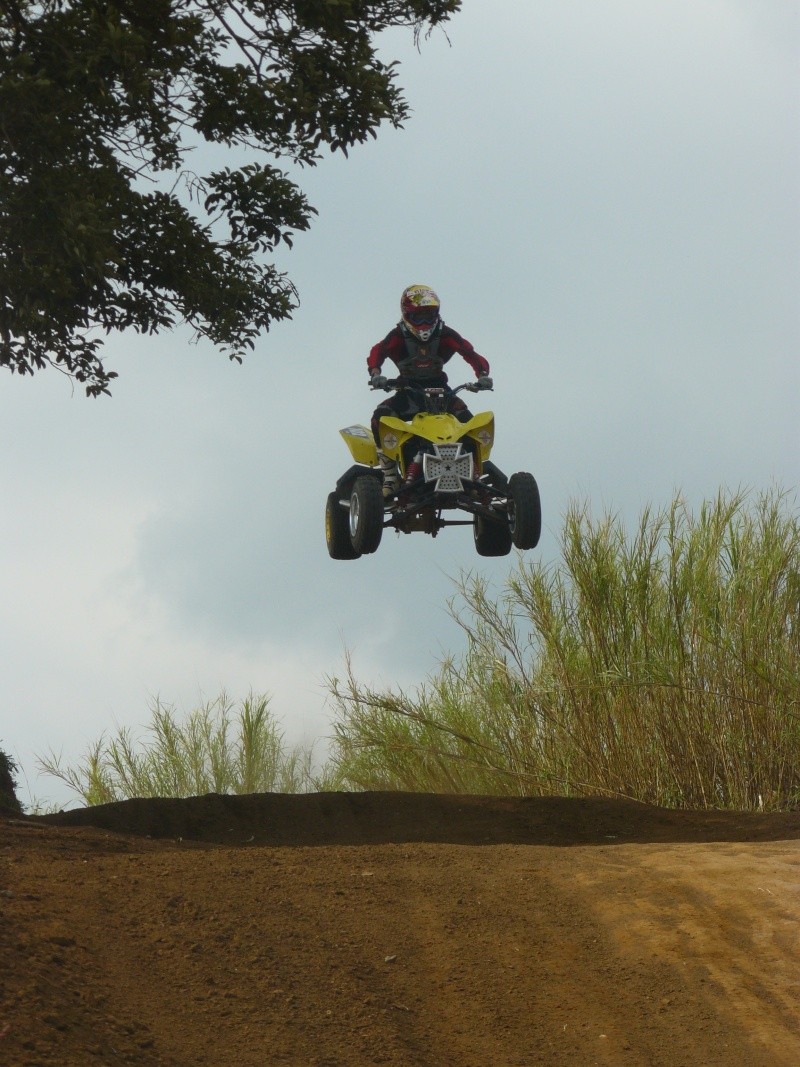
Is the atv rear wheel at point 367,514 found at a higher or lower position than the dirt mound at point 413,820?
higher

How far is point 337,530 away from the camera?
695cm

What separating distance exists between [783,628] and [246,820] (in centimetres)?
396

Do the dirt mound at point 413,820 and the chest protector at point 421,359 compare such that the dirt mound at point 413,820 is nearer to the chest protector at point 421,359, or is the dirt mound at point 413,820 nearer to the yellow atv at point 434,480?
the yellow atv at point 434,480

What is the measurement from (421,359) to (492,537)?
123cm

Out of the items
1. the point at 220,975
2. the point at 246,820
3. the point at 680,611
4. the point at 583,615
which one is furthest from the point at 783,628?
the point at 220,975

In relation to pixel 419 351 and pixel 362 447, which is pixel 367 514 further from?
pixel 419 351

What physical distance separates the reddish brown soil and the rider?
243 centimetres

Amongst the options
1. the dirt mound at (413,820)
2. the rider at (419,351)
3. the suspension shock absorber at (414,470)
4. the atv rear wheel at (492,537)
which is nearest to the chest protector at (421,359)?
the rider at (419,351)

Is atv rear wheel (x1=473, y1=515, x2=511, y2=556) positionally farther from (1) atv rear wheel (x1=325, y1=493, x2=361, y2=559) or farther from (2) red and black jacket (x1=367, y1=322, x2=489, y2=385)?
(2) red and black jacket (x1=367, y1=322, x2=489, y2=385)

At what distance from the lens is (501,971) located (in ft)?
14.9

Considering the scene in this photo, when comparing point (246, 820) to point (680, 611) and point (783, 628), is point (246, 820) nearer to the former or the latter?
point (680, 611)

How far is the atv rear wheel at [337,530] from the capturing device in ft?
22.7

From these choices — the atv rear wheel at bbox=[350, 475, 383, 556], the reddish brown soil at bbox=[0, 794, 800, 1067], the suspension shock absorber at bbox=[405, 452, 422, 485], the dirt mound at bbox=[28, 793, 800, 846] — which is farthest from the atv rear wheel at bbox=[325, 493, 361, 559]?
the reddish brown soil at bbox=[0, 794, 800, 1067]

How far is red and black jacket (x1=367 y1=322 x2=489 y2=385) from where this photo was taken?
6.76 meters
